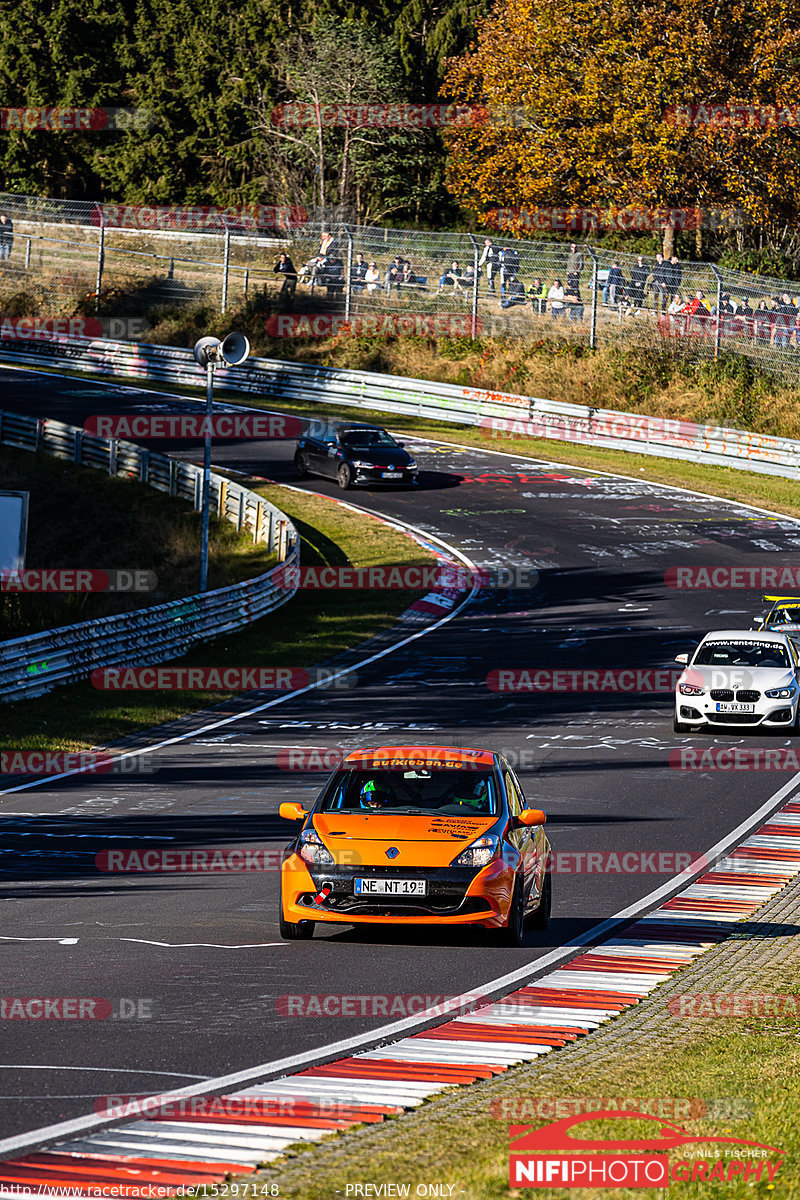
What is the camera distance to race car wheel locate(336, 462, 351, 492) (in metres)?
42.5

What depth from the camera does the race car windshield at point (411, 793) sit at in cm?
1155

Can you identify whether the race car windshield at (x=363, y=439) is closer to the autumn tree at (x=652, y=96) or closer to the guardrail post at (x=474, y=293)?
the guardrail post at (x=474, y=293)

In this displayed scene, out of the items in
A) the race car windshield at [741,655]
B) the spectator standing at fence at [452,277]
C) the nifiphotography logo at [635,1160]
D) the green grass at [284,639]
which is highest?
the spectator standing at fence at [452,277]

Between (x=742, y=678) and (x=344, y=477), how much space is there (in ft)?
70.6

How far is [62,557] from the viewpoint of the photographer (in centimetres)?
3931

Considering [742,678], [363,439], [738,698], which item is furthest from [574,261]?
[738,698]

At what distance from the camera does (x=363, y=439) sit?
4300 cm

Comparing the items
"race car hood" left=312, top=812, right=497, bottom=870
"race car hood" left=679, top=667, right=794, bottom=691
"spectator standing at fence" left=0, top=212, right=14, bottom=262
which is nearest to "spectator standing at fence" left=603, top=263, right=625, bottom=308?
"spectator standing at fence" left=0, top=212, right=14, bottom=262

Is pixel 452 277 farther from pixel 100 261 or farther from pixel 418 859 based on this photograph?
pixel 418 859

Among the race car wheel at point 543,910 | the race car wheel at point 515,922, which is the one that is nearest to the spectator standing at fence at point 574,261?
the race car wheel at point 543,910

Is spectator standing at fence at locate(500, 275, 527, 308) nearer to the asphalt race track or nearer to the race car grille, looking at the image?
the asphalt race track

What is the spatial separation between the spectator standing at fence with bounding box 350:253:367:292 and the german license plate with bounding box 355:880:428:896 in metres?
45.9

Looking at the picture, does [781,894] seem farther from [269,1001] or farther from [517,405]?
[517,405]

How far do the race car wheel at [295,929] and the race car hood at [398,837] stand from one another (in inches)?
21.0
